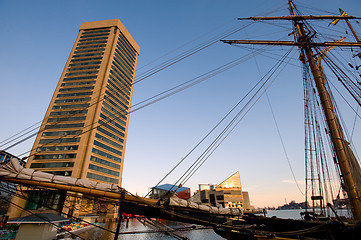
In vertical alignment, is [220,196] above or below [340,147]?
below

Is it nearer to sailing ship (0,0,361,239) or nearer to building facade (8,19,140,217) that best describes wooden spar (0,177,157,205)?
sailing ship (0,0,361,239)

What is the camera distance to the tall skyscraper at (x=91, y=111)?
52.3 meters

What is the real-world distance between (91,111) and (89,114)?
49.2 inches

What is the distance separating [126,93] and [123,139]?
2120cm

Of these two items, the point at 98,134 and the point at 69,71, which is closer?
the point at 98,134

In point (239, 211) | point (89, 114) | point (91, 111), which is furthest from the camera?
point (91, 111)

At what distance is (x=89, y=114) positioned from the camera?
58.3 meters

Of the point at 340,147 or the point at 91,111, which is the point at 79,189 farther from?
the point at 91,111

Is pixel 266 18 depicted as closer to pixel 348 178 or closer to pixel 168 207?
pixel 348 178

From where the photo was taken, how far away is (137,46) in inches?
3743

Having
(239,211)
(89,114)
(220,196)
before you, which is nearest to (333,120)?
(239,211)

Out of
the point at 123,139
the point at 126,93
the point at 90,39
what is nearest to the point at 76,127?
the point at 123,139

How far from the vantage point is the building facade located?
5166cm

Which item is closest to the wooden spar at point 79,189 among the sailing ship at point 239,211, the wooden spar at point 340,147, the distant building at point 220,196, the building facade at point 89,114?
the sailing ship at point 239,211
